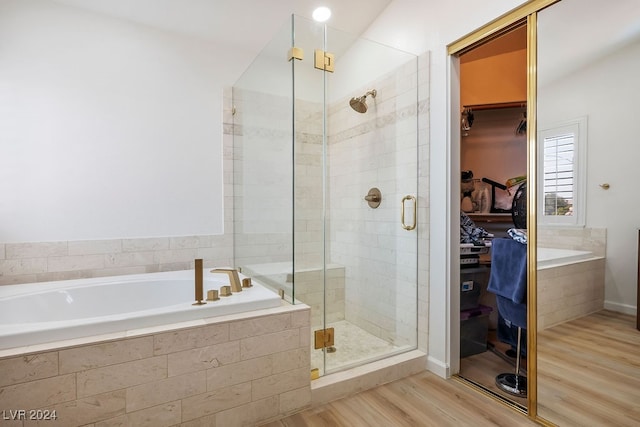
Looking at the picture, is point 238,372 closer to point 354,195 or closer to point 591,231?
point 354,195

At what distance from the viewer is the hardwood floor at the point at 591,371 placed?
1.44m

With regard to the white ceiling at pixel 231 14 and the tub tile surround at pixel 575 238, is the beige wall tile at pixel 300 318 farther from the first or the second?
the white ceiling at pixel 231 14

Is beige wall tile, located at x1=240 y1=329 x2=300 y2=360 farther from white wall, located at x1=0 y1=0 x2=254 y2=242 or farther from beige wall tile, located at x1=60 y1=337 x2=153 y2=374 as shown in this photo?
white wall, located at x1=0 y1=0 x2=254 y2=242

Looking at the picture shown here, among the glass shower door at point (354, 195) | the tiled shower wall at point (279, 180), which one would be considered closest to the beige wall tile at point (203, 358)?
the glass shower door at point (354, 195)

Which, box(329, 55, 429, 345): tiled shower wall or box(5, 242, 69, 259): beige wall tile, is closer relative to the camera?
box(5, 242, 69, 259): beige wall tile

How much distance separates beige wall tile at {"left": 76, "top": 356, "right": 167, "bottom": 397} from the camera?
4.50 feet

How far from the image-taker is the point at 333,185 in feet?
8.41

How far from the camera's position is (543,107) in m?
1.70

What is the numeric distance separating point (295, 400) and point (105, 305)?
1.45 m

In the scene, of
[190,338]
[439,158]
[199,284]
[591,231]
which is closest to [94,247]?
[199,284]

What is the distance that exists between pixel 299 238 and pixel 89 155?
66.8 inches

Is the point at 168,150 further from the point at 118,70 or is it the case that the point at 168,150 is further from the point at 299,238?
the point at 299,238

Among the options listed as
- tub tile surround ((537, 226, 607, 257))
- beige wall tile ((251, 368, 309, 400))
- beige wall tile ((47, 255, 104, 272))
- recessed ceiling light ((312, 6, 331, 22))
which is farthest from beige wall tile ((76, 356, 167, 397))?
recessed ceiling light ((312, 6, 331, 22))

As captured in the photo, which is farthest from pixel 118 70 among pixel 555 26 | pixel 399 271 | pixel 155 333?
pixel 555 26
